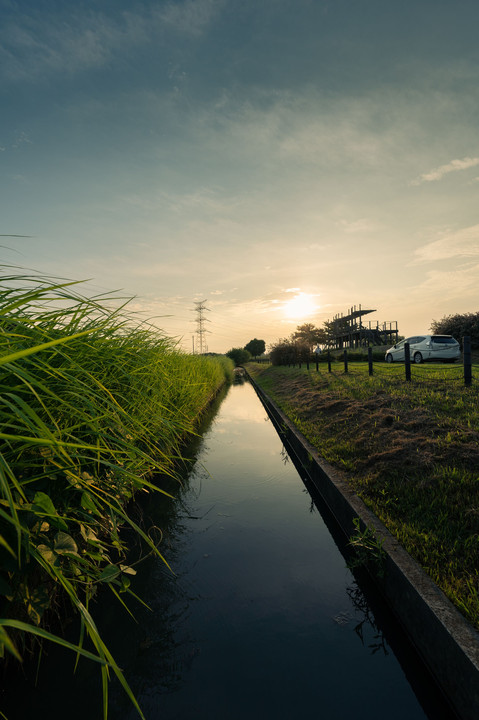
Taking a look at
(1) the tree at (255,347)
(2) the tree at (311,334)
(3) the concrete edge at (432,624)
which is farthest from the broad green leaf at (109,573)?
(1) the tree at (255,347)

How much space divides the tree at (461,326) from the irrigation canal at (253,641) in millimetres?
27707

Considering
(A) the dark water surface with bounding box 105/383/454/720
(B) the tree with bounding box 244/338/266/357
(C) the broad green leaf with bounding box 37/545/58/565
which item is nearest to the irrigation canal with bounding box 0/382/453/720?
(A) the dark water surface with bounding box 105/383/454/720

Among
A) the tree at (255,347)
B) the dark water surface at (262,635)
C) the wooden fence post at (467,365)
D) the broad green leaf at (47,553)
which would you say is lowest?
the dark water surface at (262,635)

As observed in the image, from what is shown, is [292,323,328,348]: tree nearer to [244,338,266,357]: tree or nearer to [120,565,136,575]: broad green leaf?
[244,338,266,357]: tree

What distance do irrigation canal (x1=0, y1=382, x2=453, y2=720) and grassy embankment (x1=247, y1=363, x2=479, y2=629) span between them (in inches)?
22.1

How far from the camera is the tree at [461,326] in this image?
26.7m

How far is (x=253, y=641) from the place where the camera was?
2.45 meters

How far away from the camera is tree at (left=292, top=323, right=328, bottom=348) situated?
2176 inches

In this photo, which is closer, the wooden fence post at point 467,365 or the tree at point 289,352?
the wooden fence post at point 467,365

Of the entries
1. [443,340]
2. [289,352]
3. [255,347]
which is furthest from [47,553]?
[255,347]

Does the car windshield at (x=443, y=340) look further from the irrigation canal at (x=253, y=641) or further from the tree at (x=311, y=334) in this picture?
the tree at (x=311, y=334)

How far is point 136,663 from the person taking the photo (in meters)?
2.27

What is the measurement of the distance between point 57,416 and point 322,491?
3.78 m

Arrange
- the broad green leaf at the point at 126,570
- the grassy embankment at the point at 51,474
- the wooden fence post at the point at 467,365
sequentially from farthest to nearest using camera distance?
the wooden fence post at the point at 467,365 < the broad green leaf at the point at 126,570 < the grassy embankment at the point at 51,474
